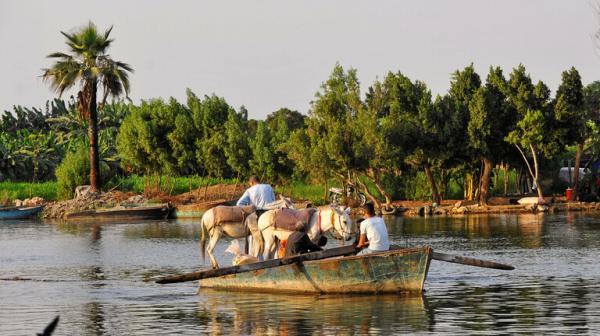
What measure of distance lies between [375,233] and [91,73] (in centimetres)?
4721

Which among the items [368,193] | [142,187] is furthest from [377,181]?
[142,187]

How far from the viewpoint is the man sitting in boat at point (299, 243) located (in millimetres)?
21469

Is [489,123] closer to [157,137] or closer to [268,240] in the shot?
[157,137]

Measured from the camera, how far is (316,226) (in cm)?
2189

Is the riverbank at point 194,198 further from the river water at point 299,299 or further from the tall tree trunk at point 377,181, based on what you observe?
the river water at point 299,299

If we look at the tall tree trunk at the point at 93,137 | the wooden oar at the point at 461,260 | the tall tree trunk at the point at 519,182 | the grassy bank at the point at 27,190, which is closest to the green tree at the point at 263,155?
the tall tree trunk at the point at 93,137

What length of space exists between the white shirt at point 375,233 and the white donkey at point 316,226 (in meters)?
0.55

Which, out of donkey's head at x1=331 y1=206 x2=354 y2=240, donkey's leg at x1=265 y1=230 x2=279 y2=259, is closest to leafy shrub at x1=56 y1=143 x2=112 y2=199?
donkey's leg at x1=265 y1=230 x2=279 y2=259

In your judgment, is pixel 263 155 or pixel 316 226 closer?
Result: pixel 316 226

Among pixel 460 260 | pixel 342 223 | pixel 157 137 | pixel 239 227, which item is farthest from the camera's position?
pixel 157 137

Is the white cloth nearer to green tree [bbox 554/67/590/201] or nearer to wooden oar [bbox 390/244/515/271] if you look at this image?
wooden oar [bbox 390/244/515/271]

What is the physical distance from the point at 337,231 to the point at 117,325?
505cm

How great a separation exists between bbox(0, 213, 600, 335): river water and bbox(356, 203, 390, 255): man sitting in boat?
0.96 m

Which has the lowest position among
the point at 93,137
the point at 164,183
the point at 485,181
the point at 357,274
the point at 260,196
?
the point at 357,274
